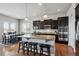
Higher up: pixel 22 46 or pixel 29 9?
pixel 29 9

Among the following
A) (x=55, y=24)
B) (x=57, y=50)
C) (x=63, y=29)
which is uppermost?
(x=55, y=24)

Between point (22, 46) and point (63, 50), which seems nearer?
point (63, 50)

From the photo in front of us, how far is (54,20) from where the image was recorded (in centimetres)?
213

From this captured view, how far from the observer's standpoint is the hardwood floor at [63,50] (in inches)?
80.0

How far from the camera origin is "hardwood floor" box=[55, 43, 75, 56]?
203 centimetres

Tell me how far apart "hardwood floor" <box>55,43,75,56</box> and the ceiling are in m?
0.74

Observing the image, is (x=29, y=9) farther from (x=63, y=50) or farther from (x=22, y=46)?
(x=63, y=50)

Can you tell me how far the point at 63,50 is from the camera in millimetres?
2064

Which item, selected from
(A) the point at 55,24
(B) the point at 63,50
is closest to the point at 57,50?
(B) the point at 63,50

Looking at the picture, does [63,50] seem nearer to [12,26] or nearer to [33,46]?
[33,46]

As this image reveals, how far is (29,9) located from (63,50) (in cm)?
115

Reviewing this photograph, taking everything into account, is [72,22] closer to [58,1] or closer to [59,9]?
[59,9]

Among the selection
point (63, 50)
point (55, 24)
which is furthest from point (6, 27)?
point (63, 50)

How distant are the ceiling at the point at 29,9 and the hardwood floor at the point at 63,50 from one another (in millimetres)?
737
